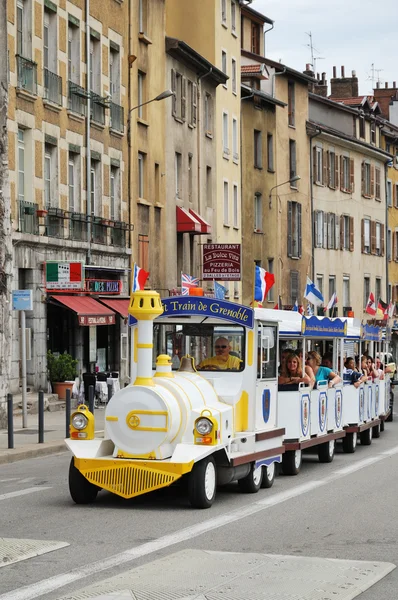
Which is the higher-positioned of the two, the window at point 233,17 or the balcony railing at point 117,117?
the window at point 233,17

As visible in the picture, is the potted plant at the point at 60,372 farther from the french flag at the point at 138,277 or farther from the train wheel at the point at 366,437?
the french flag at the point at 138,277

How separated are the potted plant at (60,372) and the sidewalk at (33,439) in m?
3.19

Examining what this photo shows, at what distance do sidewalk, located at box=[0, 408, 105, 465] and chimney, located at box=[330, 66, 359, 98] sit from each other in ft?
169

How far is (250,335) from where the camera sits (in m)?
16.0

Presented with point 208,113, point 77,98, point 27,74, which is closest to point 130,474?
point 27,74

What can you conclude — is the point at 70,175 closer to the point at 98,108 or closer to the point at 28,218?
the point at 98,108

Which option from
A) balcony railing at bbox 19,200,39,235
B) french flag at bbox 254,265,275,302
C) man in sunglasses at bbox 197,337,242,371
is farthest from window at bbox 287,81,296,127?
man in sunglasses at bbox 197,337,242,371

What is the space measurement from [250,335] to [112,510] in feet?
10.1

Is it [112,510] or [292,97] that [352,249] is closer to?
[292,97]

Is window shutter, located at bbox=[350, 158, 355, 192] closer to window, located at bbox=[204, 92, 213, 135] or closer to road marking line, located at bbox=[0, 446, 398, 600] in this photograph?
window, located at bbox=[204, 92, 213, 135]

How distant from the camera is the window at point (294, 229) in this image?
62.8 metres

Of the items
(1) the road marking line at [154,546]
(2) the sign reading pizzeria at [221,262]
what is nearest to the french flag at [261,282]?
(1) the road marking line at [154,546]

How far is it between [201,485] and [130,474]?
741mm

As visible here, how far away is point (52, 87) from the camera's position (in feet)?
116
